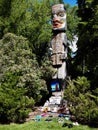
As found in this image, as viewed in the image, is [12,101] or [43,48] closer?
[12,101]

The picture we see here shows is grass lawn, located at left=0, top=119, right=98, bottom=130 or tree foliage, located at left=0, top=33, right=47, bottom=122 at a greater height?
tree foliage, located at left=0, top=33, right=47, bottom=122

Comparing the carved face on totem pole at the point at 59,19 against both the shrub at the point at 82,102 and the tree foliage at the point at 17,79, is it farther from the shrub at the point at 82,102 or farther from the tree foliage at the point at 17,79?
the shrub at the point at 82,102

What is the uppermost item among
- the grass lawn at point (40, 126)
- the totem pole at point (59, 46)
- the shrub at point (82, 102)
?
the totem pole at point (59, 46)

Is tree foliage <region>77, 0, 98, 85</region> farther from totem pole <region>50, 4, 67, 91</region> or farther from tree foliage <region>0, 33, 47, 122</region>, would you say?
tree foliage <region>0, 33, 47, 122</region>

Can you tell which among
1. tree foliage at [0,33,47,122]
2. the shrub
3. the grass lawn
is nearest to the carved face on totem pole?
tree foliage at [0,33,47,122]

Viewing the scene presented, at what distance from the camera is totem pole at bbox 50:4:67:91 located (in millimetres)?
19453

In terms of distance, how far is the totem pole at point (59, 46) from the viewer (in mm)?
19453

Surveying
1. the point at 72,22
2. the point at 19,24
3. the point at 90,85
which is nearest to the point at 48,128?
the point at 90,85

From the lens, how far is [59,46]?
19656mm

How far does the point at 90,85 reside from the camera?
50.4 feet

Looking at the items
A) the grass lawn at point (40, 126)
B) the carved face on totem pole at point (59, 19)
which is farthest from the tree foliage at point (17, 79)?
the carved face on totem pole at point (59, 19)

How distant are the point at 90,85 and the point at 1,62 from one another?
216 inches

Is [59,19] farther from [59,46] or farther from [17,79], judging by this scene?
[17,79]

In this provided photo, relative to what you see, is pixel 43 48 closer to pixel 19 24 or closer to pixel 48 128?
pixel 19 24
